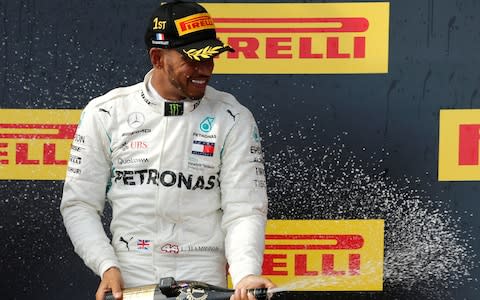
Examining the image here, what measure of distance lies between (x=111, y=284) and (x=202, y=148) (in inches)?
17.0

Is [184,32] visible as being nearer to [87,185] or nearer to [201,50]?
[201,50]

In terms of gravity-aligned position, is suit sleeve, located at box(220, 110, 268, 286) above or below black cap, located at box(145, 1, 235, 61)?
below

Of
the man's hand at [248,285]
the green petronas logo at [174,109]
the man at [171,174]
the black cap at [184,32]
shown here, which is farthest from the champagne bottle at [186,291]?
the black cap at [184,32]

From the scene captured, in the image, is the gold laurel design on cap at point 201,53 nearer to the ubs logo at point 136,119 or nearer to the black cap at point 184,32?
the black cap at point 184,32

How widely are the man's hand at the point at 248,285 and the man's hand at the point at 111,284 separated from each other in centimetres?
31

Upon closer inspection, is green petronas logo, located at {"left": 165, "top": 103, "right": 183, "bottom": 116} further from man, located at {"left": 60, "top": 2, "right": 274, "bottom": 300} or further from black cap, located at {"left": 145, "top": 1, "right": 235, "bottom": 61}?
black cap, located at {"left": 145, "top": 1, "right": 235, "bottom": 61}

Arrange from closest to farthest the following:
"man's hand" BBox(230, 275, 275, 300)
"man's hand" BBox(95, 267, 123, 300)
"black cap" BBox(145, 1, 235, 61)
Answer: "man's hand" BBox(230, 275, 275, 300) → "man's hand" BBox(95, 267, 123, 300) → "black cap" BBox(145, 1, 235, 61)

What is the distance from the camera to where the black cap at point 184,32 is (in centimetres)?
280

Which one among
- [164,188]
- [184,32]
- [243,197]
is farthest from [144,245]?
[184,32]

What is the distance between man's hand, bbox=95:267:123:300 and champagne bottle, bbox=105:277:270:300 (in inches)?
2.6

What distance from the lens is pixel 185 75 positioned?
9.35 ft

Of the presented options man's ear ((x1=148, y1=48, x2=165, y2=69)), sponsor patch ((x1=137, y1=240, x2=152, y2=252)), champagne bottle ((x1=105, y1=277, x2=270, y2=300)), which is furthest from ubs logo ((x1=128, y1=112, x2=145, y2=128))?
champagne bottle ((x1=105, y1=277, x2=270, y2=300))

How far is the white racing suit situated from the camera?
2.81 meters

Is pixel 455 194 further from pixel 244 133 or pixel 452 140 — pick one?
pixel 244 133
